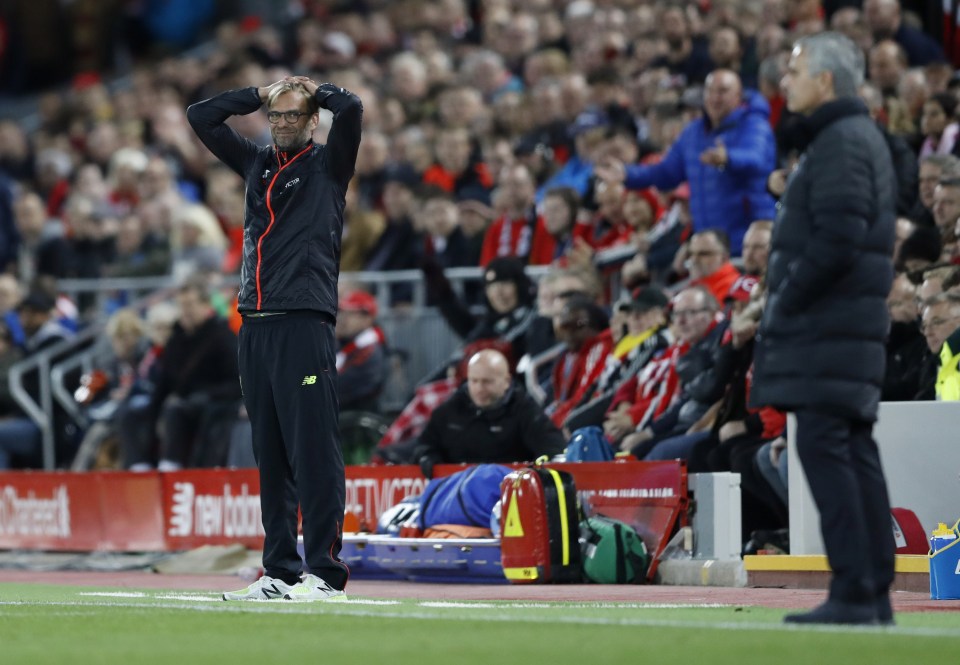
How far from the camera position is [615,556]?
33.9 feet

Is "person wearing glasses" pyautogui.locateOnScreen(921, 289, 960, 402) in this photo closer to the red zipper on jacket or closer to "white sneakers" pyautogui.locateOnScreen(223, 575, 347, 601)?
"white sneakers" pyautogui.locateOnScreen(223, 575, 347, 601)

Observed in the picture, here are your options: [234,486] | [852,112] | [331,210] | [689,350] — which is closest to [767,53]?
[689,350]

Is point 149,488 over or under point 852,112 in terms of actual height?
under

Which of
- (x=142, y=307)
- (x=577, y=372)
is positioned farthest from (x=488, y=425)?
(x=142, y=307)

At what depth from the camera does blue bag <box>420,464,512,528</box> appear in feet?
36.4

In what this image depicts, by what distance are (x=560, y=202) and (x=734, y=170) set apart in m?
2.03

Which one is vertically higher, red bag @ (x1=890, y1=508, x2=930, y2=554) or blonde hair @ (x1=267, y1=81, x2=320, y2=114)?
blonde hair @ (x1=267, y1=81, x2=320, y2=114)

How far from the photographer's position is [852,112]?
6242mm

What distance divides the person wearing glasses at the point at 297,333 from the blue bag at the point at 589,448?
3.73 meters

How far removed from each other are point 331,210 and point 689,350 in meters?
4.41

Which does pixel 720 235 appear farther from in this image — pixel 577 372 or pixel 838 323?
pixel 838 323

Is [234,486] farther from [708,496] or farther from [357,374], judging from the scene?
[708,496]

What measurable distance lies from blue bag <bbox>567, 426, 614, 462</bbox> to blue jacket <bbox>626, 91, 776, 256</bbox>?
2.60 metres

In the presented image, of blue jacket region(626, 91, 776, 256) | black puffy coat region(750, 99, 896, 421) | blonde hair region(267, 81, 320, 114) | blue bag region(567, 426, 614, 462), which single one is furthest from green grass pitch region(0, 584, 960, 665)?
blue jacket region(626, 91, 776, 256)
